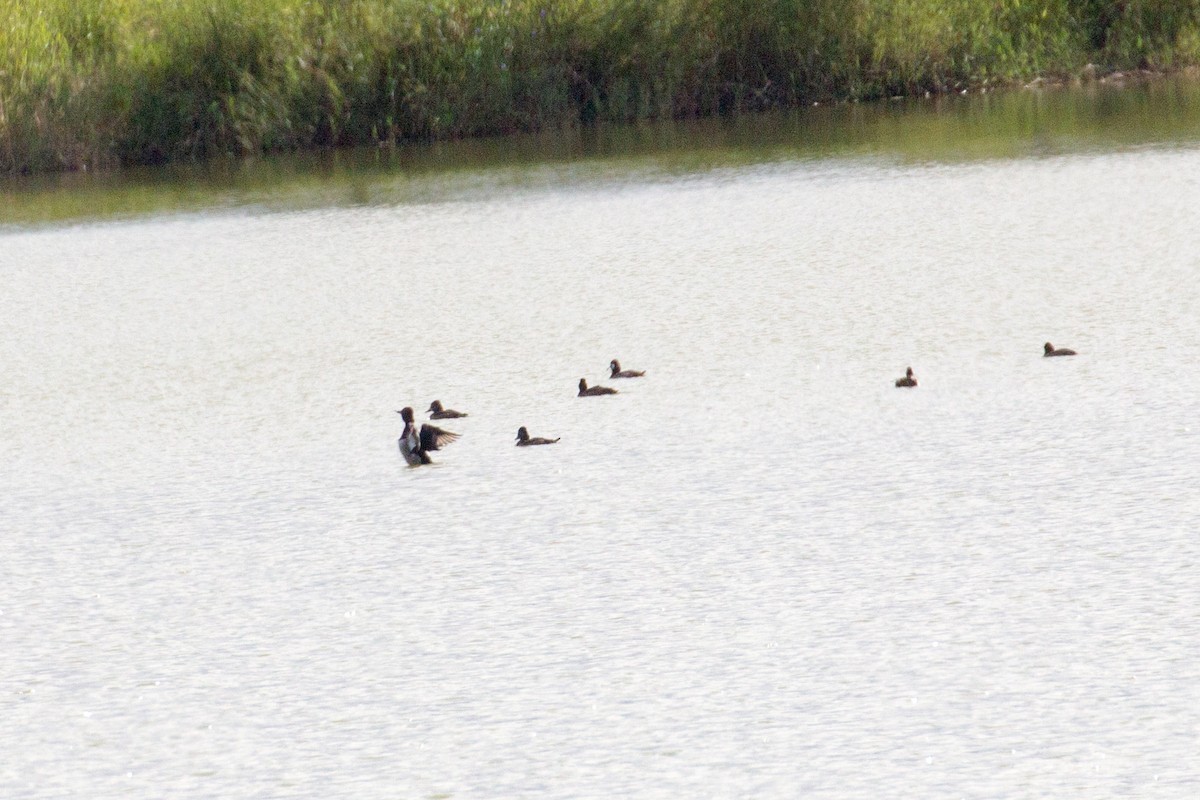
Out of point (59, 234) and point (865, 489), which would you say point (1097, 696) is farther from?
point (59, 234)

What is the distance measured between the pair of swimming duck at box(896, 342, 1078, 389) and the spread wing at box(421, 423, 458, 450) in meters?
1.41

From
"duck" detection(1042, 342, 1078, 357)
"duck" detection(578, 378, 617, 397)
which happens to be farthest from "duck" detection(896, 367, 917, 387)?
"duck" detection(578, 378, 617, 397)

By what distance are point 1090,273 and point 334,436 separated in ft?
11.3

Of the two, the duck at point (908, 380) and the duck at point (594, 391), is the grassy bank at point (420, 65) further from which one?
the duck at point (908, 380)

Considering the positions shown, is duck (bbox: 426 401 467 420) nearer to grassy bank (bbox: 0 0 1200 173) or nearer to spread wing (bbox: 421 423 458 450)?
spread wing (bbox: 421 423 458 450)

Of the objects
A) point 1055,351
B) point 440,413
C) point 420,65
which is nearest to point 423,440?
point 440,413

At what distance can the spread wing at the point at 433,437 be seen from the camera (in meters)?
5.75

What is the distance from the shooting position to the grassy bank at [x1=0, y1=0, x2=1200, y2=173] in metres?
17.4

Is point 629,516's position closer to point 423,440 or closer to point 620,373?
point 423,440

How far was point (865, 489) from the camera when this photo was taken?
5.03 m

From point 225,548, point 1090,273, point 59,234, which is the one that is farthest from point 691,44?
point 225,548

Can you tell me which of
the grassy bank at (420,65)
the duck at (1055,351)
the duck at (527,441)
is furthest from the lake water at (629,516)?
the grassy bank at (420,65)

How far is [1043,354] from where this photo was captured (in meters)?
6.55

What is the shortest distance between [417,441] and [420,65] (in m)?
12.9
